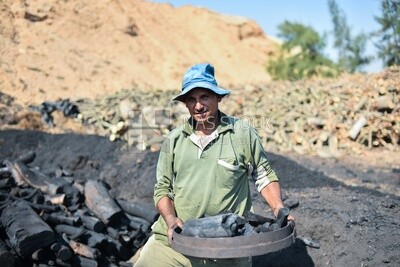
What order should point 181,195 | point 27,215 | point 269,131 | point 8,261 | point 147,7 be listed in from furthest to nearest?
point 147,7
point 269,131
point 27,215
point 8,261
point 181,195

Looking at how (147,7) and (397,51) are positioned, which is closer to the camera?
(397,51)

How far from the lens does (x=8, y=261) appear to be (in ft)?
14.6

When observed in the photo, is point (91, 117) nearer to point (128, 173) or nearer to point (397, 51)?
point (128, 173)

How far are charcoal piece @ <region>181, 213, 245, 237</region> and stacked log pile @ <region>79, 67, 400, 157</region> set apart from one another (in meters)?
7.03

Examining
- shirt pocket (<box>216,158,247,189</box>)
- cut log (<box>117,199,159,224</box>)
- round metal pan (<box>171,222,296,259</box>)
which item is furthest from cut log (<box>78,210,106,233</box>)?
round metal pan (<box>171,222,296,259</box>)

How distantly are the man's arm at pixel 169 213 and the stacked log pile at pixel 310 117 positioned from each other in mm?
6656

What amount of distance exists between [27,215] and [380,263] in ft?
12.6

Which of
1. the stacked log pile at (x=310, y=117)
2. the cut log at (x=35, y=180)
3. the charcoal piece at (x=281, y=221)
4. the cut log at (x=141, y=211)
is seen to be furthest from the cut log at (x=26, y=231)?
the stacked log pile at (x=310, y=117)

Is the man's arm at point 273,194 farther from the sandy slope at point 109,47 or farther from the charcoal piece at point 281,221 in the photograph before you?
the sandy slope at point 109,47

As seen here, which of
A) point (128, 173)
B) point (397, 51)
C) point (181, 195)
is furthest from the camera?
point (397, 51)

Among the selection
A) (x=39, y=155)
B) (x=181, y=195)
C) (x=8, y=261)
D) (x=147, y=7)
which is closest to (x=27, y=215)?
(x=8, y=261)

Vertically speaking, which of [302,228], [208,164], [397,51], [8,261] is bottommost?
[8,261]

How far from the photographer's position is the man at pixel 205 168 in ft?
9.52

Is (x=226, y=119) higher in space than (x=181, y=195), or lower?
higher
